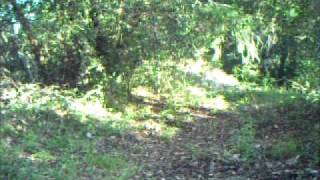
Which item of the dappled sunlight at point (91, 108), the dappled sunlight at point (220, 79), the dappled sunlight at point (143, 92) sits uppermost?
the dappled sunlight at point (91, 108)

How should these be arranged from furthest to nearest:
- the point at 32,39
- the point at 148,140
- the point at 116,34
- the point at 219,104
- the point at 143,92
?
the point at 219,104 < the point at 143,92 < the point at 116,34 < the point at 32,39 < the point at 148,140

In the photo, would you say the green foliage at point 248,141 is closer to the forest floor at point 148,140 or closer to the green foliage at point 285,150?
the forest floor at point 148,140

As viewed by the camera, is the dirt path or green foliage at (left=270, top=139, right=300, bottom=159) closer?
the dirt path

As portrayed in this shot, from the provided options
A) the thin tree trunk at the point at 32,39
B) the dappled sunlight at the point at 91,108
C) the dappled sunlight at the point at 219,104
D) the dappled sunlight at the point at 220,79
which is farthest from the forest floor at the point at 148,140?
the dappled sunlight at the point at 220,79

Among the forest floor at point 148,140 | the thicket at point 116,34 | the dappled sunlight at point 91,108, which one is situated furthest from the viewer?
the dappled sunlight at point 91,108

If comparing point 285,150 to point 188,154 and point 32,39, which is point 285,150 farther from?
point 32,39

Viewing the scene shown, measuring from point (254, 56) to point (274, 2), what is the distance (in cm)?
705

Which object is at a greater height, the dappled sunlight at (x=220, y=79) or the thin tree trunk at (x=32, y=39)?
the thin tree trunk at (x=32, y=39)

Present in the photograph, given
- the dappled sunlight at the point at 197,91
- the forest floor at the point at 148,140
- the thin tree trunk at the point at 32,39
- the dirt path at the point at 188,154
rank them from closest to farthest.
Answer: the forest floor at the point at 148,140 < the dirt path at the point at 188,154 < the thin tree trunk at the point at 32,39 < the dappled sunlight at the point at 197,91

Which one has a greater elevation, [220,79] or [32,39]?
[32,39]

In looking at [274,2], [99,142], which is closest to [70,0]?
[99,142]

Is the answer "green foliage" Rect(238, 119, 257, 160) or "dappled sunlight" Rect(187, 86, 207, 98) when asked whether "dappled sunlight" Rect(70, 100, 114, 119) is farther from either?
"dappled sunlight" Rect(187, 86, 207, 98)

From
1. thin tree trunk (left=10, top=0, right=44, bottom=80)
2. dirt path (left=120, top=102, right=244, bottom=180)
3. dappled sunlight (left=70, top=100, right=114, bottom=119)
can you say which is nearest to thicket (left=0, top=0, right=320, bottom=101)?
thin tree trunk (left=10, top=0, right=44, bottom=80)

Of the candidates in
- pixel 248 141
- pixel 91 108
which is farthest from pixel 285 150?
pixel 91 108
